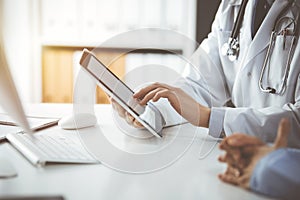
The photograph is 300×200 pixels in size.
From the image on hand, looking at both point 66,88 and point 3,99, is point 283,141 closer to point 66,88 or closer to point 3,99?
point 3,99

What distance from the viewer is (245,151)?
2.29ft

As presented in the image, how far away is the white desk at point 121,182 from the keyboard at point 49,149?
0.06ft

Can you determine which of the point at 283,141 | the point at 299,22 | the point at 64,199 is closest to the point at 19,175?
the point at 64,199

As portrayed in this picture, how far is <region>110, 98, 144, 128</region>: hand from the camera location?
41.8 inches

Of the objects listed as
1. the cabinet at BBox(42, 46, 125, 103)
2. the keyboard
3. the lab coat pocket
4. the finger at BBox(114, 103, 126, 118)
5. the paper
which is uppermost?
the lab coat pocket

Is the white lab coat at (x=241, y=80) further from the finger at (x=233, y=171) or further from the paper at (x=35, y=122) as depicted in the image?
the paper at (x=35, y=122)

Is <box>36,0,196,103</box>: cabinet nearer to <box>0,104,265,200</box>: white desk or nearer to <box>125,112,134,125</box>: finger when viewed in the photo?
<box>125,112,134,125</box>: finger

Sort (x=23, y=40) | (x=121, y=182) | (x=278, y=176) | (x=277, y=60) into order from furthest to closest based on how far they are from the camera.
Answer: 1. (x=23, y=40)
2. (x=277, y=60)
3. (x=121, y=182)
4. (x=278, y=176)

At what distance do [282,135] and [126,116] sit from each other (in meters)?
0.47

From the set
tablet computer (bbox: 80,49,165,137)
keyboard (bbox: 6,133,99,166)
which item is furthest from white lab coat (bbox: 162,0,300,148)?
keyboard (bbox: 6,133,99,166)

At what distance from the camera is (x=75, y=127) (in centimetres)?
116

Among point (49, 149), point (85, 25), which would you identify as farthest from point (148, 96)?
point (85, 25)

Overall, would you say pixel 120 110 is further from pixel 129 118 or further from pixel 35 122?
pixel 35 122

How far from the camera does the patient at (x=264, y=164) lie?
0.66 m
